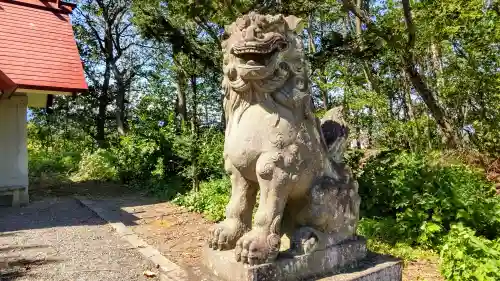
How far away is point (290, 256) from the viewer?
87.0 inches

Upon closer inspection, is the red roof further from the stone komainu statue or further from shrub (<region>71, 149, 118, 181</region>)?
the stone komainu statue

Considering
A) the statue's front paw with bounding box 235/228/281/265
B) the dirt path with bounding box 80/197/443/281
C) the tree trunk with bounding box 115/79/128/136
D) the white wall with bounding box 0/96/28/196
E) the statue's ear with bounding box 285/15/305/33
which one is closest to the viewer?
the statue's front paw with bounding box 235/228/281/265

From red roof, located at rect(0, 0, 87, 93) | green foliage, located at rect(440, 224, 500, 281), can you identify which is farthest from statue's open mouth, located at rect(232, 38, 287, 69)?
red roof, located at rect(0, 0, 87, 93)

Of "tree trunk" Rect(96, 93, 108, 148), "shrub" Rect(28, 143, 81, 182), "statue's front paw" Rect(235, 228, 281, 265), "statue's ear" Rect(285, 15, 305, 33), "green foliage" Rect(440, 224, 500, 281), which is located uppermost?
"tree trunk" Rect(96, 93, 108, 148)

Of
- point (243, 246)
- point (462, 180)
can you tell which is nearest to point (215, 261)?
point (243, 246)

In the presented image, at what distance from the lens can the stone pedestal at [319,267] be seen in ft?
6.89

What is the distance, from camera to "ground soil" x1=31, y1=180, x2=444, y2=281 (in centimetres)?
418

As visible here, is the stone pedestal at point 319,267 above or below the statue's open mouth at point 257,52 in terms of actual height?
below

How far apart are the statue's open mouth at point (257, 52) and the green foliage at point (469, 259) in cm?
267

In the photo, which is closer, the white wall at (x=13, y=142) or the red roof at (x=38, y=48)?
the red roof at (x=38, y=48)

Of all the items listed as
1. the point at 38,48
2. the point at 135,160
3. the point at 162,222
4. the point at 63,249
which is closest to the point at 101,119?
the point at 135,160

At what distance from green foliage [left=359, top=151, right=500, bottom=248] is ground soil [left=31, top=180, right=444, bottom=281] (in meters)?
0.52

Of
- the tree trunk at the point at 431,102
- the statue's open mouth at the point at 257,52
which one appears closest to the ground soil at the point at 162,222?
the statue's open mouth at the point at 257,52

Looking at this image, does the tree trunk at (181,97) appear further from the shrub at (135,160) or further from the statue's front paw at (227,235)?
the statue's front paw at (227,235)
